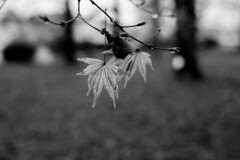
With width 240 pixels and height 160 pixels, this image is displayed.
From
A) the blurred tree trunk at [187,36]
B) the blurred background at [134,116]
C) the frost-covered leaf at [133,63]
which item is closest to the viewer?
the frost-covered leaf at [133,63]

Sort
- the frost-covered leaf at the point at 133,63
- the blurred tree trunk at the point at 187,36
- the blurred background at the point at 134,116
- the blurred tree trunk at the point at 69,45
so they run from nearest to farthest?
the frost-covered leaf at the point at 133,63
the blurred background at the point at 134,116
the blurred tree trunk at the point at 187,36
the blurred tree trunk at the point at 69,45

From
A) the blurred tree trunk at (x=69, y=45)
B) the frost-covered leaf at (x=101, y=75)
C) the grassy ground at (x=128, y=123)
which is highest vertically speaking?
the blurred tree trunk at (x=69, y=45)

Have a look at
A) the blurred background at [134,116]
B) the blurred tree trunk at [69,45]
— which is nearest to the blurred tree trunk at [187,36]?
the blurred background at [134,116]

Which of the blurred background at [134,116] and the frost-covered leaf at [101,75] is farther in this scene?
the blurred background at [134,116]

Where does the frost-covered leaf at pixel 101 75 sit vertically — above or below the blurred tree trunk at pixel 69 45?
below

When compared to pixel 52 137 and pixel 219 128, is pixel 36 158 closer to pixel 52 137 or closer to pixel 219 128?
pixel 52 137

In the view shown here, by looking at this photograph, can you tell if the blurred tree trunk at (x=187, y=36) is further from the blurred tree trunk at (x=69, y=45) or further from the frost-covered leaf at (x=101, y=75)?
the frost-covered leaf at (x=101, y=75)
